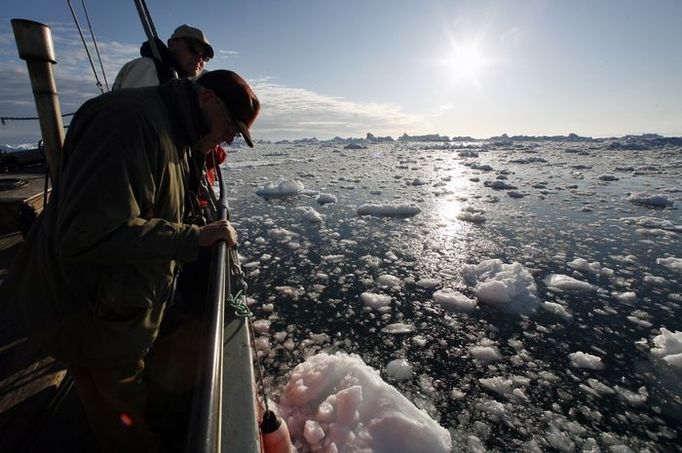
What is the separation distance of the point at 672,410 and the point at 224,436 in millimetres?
3665

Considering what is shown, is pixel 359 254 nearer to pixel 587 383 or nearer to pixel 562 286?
pixel 562 286

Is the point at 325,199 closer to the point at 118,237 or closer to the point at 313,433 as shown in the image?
the point at 313,433

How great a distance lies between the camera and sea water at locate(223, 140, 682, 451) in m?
2.71

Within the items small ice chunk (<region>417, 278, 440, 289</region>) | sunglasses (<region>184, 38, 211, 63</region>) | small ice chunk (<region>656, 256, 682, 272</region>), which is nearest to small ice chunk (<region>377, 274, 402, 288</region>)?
small ice chunk (<region>417, 278, 440, 289</region>)

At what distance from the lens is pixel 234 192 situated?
1291 centimetres

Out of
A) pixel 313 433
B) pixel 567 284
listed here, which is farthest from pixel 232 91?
pixel 567 284

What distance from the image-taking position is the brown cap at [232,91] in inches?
56.0

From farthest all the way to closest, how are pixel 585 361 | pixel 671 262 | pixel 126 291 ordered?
pixel 671 262 < pixel 585 361 < pixel 126 291

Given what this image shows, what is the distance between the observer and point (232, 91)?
1.42 meters

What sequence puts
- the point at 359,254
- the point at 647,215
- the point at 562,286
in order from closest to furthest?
the point at 562,286, the point at 359,254, the point at 647,215

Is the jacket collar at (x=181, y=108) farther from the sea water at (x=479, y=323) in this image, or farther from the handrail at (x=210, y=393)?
the sea water at (x=479, y=323)

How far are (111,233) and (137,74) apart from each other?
99.2 inches

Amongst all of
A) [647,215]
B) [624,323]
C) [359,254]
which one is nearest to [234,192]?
[359,254]

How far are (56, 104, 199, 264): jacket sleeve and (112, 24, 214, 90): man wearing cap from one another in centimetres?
211
